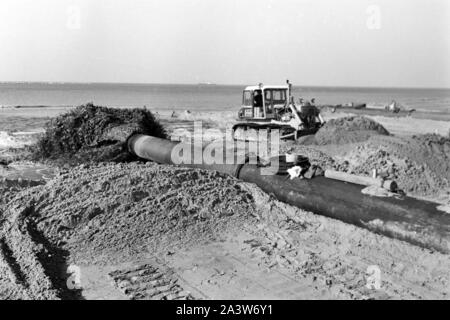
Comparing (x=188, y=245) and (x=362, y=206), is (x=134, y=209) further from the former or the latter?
(x=362, y=206)

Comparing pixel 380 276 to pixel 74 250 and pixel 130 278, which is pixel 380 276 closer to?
pixel 130 278

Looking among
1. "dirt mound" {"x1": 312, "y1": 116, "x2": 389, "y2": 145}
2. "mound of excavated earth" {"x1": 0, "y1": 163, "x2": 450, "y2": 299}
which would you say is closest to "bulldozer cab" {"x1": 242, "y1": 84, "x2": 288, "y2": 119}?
"dirt mound" {"x1": 312, "y1": 116, "x2": 389, "y2": 145}

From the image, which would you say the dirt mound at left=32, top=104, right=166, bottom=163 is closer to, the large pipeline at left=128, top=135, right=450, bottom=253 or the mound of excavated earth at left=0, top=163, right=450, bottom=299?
the mound of excavated earth at left=0, top=163, right=450, bottom=299

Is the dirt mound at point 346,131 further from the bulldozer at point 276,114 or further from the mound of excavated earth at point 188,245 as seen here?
the mound of excavated earth at point 188,245

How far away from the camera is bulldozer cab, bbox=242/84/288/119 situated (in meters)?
17.7

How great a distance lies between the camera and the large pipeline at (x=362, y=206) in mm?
5066

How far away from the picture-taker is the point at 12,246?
19.9 ft

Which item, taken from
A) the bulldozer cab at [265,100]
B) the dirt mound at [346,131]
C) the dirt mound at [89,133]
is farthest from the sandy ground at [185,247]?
the bulldozer cab at [265,100]

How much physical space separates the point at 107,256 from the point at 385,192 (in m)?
3.80

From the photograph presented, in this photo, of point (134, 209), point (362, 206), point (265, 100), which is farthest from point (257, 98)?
point (362, 206)

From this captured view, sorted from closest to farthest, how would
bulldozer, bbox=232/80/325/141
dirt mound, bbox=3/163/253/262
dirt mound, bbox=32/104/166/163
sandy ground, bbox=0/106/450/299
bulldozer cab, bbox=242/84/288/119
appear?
sandy ground, bbox=0/106/450/299
dirt mound, bbox=3/163/253/262
dirt mound, bbox=32/104/166/163
bulldozer, bbox=232/80/325/141
bulldozer cab, bbox=242/84/288/119

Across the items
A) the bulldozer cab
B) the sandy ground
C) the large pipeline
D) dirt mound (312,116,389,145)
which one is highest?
the bulldozer cab

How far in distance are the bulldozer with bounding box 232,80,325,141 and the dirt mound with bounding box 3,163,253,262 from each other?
29.2 ft

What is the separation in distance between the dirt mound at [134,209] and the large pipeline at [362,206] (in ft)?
1.66
